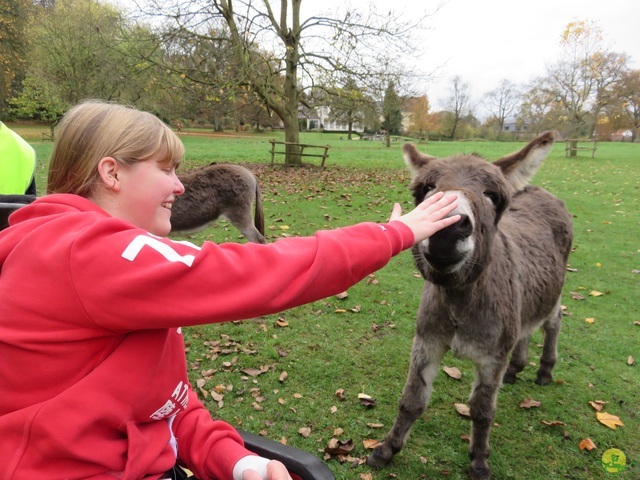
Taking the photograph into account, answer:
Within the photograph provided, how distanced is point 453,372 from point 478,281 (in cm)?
186

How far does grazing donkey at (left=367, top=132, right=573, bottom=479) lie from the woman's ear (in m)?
1.23

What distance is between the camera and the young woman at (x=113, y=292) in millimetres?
1043

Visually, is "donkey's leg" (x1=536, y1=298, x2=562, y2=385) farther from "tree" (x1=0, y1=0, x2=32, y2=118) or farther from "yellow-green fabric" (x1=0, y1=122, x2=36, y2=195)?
"tree" (x1=0, y1=0, x2=32, y2=118)

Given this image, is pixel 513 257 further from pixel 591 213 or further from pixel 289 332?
pixel 591 213

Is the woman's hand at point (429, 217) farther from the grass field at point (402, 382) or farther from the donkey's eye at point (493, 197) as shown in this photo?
the grass field at point (402, 382)

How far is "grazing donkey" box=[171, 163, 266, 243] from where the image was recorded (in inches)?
258

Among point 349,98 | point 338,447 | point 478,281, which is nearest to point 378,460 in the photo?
point 338,447

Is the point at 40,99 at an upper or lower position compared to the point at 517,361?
upper

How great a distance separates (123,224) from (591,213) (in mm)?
12053

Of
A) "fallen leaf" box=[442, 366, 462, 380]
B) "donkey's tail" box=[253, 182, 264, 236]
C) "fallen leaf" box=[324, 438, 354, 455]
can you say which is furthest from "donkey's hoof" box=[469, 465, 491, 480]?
"donkey's tail" box=[253, 182, 264, 236]

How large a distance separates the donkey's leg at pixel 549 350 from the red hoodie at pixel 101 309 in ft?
11.6

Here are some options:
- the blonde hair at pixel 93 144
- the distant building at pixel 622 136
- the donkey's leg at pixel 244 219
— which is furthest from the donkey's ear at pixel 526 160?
the distant building at pixel 622 136

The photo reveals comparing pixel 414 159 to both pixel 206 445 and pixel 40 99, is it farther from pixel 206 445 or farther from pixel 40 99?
pixel 40 99

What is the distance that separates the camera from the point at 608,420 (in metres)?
3.38
